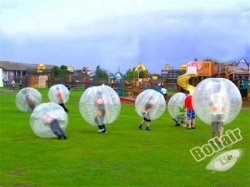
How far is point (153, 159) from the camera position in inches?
407

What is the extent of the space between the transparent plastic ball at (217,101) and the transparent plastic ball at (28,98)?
11347 millimetres

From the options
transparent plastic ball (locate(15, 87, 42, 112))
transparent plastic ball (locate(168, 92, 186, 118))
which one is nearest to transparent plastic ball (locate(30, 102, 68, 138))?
transparent plastic ball (locate(168, 92, 186, 118))

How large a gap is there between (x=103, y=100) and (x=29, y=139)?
238cm

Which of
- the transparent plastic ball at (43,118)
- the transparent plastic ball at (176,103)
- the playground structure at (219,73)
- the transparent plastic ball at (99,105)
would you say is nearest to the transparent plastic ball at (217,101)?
the transparent plastic ball at (99,105)

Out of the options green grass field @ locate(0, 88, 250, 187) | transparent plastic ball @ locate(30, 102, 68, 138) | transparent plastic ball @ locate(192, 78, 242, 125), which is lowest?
green grass field @ locate(0, 88, 250, 187)

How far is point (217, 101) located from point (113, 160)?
2947 mm

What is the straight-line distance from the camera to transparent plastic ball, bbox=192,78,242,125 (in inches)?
442

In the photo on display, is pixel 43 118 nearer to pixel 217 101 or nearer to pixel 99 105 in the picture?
pixel 99 105

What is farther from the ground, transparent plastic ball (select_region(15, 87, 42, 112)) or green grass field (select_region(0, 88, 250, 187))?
transparent plastic ball (select_region(15, 87, 42, 112))

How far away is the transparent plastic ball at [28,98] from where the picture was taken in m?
21.2

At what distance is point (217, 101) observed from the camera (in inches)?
441

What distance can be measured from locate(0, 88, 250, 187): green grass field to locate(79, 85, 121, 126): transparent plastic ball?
615mm

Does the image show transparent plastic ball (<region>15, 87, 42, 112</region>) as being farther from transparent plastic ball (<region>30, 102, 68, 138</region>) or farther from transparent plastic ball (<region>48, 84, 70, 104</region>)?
transparent plastic ball (<region>30, 102, 68, 138</region>)

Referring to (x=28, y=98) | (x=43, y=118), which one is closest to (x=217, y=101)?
(x=43, y=118)
